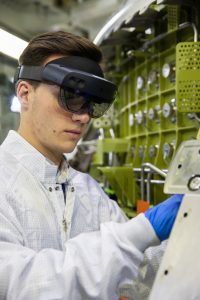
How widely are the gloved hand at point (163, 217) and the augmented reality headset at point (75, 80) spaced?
64 centimetres

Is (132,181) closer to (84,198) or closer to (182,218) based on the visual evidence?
(84,198)

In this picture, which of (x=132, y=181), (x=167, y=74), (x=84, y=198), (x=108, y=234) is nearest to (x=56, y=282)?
(x=108, y=234)

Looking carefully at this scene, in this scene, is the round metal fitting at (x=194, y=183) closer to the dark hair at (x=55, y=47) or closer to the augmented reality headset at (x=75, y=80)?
the augmented reality headset at (x=75, y=80)

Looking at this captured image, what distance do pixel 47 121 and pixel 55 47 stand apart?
31 cm

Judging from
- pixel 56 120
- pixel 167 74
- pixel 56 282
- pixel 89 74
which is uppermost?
pixel 167 74

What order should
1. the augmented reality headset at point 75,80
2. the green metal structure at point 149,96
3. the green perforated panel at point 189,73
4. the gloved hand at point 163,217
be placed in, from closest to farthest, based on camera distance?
the gloved hand at point 163,217 → the augmented reality headset at point 75,80 → the green perforated panel at point 189,73 → the green metal structure at point 149,96

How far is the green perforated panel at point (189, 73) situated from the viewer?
2830 millimetres

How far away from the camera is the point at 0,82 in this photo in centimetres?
927

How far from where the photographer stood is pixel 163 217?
1463mm

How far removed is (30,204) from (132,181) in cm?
299

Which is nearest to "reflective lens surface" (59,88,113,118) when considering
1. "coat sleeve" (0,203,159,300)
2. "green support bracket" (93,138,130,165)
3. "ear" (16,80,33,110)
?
"ear" (16,80,33,110)

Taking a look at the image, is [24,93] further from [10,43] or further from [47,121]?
[10,43]

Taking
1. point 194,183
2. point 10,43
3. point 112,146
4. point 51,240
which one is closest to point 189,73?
point 51,240

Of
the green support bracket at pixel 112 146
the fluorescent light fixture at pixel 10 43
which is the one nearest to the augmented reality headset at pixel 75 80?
the fluorescent light fixture at pixel 10 43
